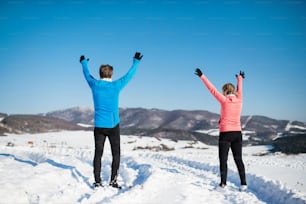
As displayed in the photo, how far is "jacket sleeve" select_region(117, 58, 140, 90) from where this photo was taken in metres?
6.27

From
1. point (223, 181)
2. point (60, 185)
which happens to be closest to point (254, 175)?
point (223, 181)

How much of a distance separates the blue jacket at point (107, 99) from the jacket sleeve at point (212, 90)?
Result: 64.4 inches

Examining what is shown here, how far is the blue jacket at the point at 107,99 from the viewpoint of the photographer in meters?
6.21

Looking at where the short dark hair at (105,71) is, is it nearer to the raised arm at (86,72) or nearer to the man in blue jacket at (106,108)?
Answer: the man in blue jacket at (106,108)

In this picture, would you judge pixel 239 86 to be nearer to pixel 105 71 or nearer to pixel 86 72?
pixel 105 71

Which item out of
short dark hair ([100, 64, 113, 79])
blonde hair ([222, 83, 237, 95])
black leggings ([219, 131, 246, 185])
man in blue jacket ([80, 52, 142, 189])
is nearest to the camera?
man in blue jacket ([80, 52, 142, 189])

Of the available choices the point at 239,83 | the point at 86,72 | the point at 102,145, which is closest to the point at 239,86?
the point at 239,83

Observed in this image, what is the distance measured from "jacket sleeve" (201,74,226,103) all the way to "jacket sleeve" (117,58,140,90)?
148 centimetres

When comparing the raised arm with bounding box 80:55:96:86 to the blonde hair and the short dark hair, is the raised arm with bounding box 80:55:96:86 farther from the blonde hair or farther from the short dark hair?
the blonde hair

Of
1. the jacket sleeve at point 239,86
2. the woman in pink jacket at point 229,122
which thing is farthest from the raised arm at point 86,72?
the jacket sleeve at point 239,86

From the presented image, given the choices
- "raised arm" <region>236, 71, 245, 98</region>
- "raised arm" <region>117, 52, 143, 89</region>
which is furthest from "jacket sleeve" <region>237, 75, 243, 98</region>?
"raised arm" <region>117, 52, 143, 89</region>

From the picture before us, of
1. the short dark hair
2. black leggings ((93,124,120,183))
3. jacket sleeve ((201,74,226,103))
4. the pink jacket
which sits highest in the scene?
the short dark hair

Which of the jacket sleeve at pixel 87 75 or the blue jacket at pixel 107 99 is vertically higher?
the jacket sleeve at pixel 87 75

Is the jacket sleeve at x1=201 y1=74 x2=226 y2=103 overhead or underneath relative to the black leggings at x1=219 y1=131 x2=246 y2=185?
overhead
